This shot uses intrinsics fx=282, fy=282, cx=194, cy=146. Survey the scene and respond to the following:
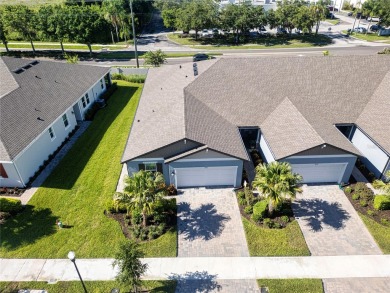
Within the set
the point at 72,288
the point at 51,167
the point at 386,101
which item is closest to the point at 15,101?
the point at 51,167

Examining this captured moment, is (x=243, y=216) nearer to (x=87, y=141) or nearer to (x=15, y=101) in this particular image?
(x=87, y=141)

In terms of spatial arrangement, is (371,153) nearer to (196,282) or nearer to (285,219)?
(285,219)

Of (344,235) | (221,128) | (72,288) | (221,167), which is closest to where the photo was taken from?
(72,288)

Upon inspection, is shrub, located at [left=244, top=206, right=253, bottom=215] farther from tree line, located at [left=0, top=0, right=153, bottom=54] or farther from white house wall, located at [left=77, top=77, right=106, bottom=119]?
tree line, located at [left=0, top=0, right=153, bottom=54]

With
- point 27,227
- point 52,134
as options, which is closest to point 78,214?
point 27,227

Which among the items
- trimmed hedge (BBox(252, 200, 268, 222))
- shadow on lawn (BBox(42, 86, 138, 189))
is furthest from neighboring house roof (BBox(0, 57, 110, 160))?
trimmed hedge (BBox(252, 200, 268, 222))

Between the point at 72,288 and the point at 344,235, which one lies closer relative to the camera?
the point at 72,288
